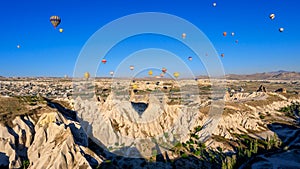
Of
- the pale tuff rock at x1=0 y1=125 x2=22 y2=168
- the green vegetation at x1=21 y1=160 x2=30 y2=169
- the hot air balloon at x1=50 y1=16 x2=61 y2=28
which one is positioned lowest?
the green vegetation at x1=21 y1=160 x2=30 y2=169

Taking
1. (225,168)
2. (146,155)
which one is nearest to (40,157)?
(146,155)

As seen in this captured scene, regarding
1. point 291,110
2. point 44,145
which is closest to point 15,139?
point 44,145

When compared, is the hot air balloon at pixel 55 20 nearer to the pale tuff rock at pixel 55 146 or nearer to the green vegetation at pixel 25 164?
the pale tuff rock at pixel 55 146

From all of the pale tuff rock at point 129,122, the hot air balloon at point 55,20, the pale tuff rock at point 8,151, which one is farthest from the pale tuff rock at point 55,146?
the hot air balloon at point 55,20

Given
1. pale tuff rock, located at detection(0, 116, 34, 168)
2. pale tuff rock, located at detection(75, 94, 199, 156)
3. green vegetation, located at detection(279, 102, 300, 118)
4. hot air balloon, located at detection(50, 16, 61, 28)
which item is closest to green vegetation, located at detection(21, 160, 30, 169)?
pale tuff rock, located at detection(0, 116, 34, 168)

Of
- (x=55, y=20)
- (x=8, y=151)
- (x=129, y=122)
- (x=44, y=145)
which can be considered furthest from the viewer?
(x=55, y=20)

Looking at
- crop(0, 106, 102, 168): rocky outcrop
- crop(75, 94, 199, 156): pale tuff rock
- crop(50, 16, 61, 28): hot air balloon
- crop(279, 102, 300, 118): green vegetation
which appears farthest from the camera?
crop(279, 102, 300, 118): green vegetation

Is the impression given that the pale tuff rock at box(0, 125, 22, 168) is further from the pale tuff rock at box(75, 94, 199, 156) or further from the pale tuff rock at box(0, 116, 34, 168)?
the pale tuff rock at box(75, 94, 199, 156)

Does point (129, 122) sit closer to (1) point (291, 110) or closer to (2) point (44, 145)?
(2) point (44, 145)

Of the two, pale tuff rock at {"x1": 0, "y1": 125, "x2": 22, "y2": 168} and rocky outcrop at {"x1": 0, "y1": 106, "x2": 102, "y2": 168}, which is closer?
rocky outcrop at {"x1": 0, "y1": 106, "x2": 102, "y2": 168}
